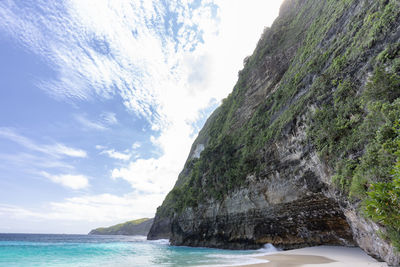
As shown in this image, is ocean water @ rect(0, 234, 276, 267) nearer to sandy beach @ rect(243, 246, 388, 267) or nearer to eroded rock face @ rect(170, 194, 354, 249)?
sandy beach @ rect(243, 246, 388, 267)

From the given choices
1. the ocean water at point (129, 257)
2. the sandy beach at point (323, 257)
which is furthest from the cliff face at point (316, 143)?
the ocean water at point (129, 257)

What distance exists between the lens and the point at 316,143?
42.6 feet

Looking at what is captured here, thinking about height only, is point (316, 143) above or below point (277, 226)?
above

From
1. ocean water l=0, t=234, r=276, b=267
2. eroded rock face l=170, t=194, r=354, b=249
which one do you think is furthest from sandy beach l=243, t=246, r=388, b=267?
ocean water l=0, t=234, r=276, b=267

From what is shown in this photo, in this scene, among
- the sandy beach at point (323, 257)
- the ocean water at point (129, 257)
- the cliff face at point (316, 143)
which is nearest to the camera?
the cliff face at point (316, 143)

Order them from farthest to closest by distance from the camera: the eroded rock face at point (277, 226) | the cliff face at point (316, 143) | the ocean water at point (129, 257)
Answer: the eroded rock face at point (277, 226) → the ocean water at point (129, 257) → the cliff face at point (316, 143)

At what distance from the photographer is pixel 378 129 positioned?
8.55 meters

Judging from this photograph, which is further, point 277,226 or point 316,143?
point 277,226

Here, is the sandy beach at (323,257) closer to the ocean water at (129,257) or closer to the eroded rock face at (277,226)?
the eroded rock face at (277,226)

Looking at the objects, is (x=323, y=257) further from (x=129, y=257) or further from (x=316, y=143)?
(x=129, y=257)

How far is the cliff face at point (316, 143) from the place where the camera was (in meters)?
8.91

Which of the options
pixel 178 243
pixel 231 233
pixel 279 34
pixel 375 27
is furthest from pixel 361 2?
pixel 178 243

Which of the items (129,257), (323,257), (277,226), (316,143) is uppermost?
(316,143)

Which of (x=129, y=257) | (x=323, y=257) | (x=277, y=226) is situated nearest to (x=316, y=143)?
(x=323, y=257)
